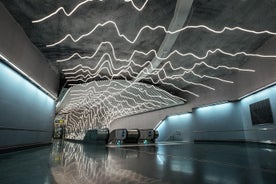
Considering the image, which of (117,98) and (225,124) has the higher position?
(117,98)

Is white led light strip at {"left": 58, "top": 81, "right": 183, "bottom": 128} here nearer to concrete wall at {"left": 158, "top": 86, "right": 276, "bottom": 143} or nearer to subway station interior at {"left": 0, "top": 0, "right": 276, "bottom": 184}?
subway station interior at {"left": 0, "top": 0, "right": 276, "bottom": 184}

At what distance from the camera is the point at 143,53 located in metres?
7.76

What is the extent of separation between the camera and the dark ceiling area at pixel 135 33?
4.89m

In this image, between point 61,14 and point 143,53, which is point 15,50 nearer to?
point 61,14

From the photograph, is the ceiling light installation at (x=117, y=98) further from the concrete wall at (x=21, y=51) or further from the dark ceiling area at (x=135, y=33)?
the concrete wall at (x=21, y=51)

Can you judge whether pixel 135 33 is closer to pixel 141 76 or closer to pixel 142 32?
pixel 142 32

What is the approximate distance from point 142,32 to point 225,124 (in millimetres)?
7809

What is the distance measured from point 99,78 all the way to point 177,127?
26.5 ft

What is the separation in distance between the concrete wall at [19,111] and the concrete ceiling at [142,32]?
1.60 m

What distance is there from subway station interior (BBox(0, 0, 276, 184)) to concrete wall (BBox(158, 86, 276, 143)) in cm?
6

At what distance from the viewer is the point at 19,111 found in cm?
540

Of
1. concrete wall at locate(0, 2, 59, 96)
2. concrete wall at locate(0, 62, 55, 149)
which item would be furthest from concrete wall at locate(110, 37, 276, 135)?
concrete wall at locate(0, 62, 55, 149)

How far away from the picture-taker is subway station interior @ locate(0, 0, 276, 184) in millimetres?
2204

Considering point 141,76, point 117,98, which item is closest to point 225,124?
point 141,76
